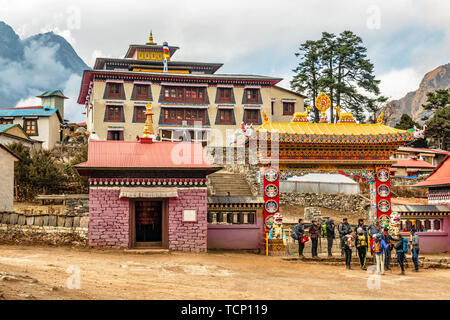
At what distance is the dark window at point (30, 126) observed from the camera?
5375 centimetres

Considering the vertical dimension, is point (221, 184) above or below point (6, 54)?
below

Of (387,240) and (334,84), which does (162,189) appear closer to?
(387,240)

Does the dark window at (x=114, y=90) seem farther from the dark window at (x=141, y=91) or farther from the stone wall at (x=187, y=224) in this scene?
the stone wall at (x=187, y=224)

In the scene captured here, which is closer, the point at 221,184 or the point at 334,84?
the point at 221,184

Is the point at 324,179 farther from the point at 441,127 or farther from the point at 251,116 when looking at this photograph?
the point at 441,127

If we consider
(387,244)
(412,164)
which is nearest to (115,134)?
(412,164)

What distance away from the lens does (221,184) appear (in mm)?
38969

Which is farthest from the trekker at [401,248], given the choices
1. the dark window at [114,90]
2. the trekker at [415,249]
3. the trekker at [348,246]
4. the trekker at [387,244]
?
the dark window at [114,90]

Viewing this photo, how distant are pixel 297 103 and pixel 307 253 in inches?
1540

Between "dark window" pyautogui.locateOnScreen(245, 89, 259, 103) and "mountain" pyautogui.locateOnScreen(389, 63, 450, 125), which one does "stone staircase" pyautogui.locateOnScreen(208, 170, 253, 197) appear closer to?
"dark window" pyautogui.locateOnScreen(245, 89, 259, 103)

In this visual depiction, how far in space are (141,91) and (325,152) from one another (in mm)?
35504

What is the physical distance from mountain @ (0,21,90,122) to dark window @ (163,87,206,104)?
117m

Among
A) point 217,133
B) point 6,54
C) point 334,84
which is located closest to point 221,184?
point 217,133

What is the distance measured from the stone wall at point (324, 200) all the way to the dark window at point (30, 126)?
95.0ft
